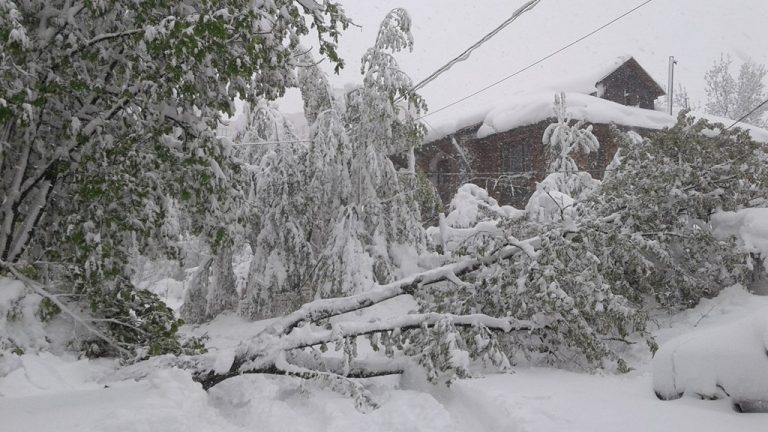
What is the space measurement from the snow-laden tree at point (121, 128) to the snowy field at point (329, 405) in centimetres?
87

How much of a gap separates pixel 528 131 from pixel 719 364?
15.9m

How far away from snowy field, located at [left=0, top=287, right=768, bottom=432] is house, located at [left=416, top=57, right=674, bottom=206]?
12.7 metres

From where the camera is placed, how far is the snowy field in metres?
4.25

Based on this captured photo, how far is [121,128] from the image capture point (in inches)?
237

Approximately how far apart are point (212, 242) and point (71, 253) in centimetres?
142

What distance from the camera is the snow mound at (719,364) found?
15.0ft

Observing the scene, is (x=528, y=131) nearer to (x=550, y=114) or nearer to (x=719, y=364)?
(x=550, y=114)

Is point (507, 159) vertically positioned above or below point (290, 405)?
above

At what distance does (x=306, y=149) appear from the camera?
13.8 meters

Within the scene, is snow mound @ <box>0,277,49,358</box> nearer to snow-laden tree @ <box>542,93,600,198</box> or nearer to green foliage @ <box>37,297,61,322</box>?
green foliage @ <box>37,297,61,322</box>

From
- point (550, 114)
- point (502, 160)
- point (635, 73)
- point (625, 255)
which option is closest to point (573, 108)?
point (550, 114)

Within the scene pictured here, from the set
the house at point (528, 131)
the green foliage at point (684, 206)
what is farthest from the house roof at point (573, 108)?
the green foliage at point (684, 206)

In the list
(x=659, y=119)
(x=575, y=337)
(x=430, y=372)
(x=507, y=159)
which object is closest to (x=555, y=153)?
(x=507, y=159)

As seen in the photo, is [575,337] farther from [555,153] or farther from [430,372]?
[555,153]
